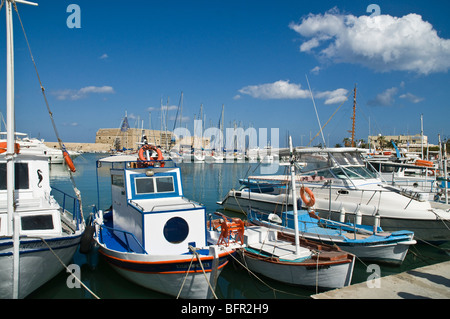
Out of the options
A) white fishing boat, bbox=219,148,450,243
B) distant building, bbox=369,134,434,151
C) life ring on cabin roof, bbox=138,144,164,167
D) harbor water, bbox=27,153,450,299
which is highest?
distant building, bbox=369,134,434,151

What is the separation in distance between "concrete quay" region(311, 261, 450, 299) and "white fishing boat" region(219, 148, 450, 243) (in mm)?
4351

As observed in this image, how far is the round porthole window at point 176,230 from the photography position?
9.91m

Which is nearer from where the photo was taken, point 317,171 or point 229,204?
point 317,171

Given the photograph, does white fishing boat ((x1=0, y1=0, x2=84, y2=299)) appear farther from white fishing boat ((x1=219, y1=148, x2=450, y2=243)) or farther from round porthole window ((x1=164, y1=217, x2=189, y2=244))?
white fishing boat ((x1=219, y1=148, x2=450, y2=243))

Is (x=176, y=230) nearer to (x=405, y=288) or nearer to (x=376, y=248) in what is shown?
(x=405, y=288)

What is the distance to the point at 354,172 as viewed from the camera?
57.6 feet

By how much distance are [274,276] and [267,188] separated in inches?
428

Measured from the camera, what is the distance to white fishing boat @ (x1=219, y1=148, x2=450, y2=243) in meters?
14.2

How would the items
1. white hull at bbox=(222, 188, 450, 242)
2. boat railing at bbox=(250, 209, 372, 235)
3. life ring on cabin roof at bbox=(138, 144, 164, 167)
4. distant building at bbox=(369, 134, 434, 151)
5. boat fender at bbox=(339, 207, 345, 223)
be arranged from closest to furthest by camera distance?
life ring on cabin roof at bbox=(138, 144, 164, 167), boat railing at bbox=(250, 209, 372, 235), white hull at bbox=(222, 188, 450, 242), boat fender at bbox=(339, 207, 345, 223), distant building at bbox=(369, 134, 434, 151)

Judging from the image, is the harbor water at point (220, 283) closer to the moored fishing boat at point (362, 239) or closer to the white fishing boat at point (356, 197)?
the moored fishing boat at point (362, 239)

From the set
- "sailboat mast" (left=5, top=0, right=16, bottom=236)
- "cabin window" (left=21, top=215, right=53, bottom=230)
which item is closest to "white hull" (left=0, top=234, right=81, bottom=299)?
"cabin window" (left=21, top=215, right=53, bottom=230)
